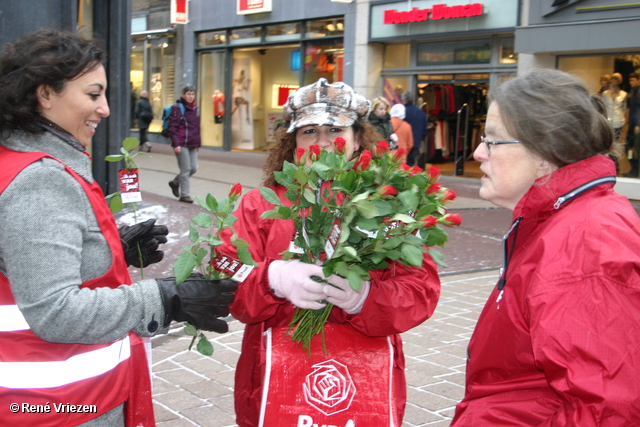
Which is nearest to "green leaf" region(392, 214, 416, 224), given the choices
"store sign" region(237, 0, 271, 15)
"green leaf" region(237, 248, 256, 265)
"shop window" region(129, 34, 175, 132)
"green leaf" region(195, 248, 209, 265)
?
"green leaf" region(237, 248, 256, 265)

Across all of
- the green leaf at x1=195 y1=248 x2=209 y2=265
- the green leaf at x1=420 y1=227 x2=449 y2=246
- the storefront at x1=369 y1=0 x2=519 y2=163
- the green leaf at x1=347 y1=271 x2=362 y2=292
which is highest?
the storefront at x1=369 y1=0 x2=519 y2=163

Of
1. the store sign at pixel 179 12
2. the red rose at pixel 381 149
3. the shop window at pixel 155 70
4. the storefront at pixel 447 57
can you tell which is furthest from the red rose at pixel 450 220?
the shop window at pixel 155 70

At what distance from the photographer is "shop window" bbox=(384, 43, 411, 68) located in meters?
16.1

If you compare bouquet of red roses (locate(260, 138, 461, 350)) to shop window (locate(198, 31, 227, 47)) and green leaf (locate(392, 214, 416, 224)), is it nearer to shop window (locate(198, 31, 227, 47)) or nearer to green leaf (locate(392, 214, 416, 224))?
green leaf (locate(392, 214, 416, 224))

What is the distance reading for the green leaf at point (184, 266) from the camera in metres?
1.97

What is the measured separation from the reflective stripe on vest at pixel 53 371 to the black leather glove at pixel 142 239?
2.15 feet

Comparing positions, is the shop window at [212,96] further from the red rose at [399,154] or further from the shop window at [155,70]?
the red rose at [399,154]

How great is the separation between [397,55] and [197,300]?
49.7 feet

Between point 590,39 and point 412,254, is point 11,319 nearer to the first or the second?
point 412,254

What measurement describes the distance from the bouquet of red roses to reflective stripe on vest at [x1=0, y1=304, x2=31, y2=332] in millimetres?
720

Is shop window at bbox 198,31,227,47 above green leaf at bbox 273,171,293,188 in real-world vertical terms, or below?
above

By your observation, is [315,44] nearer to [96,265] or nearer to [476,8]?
[476,8]

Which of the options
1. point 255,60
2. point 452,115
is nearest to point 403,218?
point 452,115

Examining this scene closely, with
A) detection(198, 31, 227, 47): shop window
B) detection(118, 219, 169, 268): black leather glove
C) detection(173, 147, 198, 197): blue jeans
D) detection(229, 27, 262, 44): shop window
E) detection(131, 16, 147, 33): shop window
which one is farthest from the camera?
detection(131, 16, 147, 33): shop window
